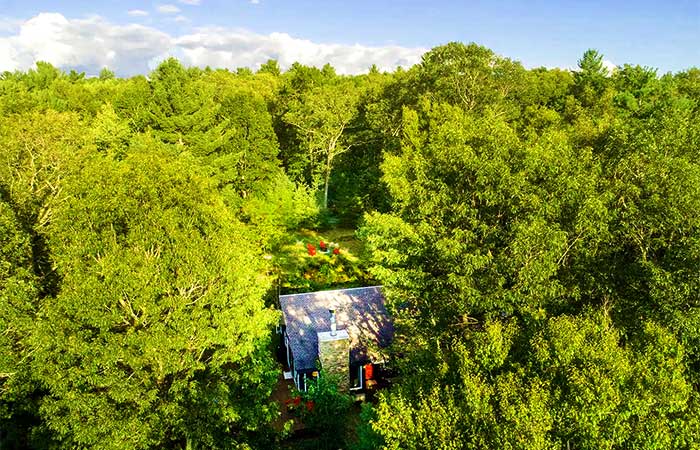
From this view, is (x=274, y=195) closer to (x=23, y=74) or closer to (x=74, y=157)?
(x=74, y=157)

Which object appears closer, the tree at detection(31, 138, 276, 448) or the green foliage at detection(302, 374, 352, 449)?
the tree at detection(31, 138, 276, 448)

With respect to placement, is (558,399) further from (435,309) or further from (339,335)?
(339,335)

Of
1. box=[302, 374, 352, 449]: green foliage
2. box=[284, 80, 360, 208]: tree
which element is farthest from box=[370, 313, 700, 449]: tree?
box=[284, 80, 360, 208]: tree

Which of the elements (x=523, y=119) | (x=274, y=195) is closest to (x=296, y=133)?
(x=274, y=195)

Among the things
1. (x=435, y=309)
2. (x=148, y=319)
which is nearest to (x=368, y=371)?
(x=435, y=309)

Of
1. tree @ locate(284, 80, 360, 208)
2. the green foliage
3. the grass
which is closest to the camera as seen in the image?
the green foliage

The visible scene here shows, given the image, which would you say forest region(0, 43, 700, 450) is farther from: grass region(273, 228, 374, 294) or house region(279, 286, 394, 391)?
grass region(273, 228, 374, 294)
